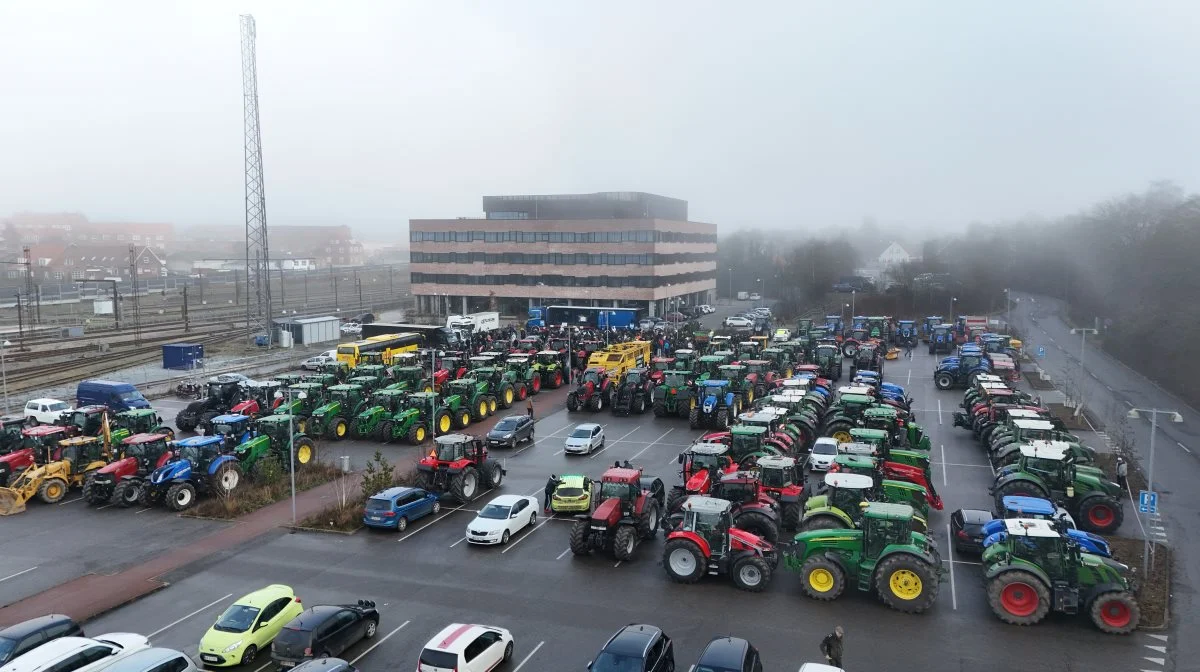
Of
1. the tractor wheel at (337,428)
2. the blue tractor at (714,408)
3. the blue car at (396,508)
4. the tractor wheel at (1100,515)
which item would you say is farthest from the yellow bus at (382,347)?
the tractor wheel at (1100,515)

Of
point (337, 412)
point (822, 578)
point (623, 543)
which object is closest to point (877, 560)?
point (822, 578)

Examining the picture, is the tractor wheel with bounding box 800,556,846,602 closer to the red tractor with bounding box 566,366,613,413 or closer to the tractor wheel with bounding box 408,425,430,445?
the tractor wheel with bounding box 408,425,430,445

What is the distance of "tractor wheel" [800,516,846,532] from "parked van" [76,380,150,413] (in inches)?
1158

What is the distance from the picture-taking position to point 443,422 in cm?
3075

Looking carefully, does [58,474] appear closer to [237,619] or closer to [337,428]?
[337,428]

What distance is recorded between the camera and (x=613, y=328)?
6588 cm

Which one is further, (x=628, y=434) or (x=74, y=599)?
(x=628, y=434)

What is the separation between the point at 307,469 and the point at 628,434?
11.8m

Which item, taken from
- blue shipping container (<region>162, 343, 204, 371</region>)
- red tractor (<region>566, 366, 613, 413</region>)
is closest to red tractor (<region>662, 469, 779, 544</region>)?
red tractor (<region>566, 366, 613, 413</region>)

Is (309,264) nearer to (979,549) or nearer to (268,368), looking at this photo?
(268,368)

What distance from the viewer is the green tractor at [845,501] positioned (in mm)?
16828

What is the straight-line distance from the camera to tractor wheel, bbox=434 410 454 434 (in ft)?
99.4

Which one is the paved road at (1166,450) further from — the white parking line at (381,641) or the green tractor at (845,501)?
the white parking line at (381,641)

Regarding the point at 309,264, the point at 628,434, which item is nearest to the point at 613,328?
the point at 628,434
